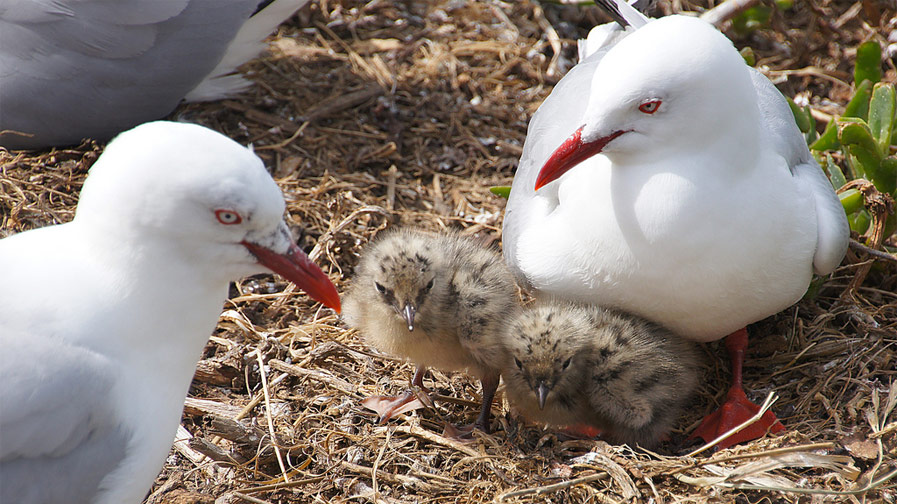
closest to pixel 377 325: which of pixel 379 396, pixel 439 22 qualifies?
pixel 379 396

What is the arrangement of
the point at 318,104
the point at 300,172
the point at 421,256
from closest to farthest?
the point at 421,256
the point at 300,172
the point at 318,104

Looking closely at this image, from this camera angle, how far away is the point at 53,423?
2439mm

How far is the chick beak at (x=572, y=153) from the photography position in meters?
3.24

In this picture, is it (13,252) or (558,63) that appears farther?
(558,63)

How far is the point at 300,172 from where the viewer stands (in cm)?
510

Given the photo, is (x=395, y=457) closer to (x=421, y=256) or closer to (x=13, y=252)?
(x=421, y=256)

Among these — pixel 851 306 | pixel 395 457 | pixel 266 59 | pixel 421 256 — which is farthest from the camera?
pixel 266 59

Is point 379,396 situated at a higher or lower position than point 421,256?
lower

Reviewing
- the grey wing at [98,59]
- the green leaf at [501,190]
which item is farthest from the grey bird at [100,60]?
the green leaf at [501,190]

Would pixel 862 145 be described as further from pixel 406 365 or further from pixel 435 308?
pixel 406 365

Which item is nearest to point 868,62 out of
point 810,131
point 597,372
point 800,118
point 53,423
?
point 810,131

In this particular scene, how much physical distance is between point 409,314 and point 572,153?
Result: 947 mm

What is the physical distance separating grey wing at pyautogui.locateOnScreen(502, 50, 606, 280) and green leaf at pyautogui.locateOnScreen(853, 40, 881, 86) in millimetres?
1768

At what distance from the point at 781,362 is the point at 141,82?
3.69 m
